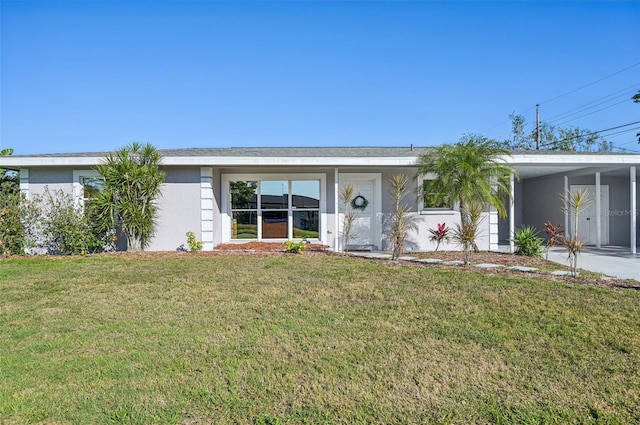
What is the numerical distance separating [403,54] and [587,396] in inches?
547

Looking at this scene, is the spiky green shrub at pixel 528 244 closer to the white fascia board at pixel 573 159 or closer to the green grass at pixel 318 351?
the white fascia board at pixel 573 159

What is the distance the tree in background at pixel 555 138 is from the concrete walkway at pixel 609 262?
1093 inches

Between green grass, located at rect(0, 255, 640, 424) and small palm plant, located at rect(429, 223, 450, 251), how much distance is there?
409 centimetres

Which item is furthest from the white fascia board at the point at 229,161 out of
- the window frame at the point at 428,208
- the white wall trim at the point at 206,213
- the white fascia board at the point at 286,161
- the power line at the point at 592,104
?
the power line at the point at 592,104

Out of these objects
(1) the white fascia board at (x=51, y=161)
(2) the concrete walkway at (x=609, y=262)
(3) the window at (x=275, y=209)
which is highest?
(1) the white fascia board at (x=51, y=161)

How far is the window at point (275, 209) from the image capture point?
1166 centimetres

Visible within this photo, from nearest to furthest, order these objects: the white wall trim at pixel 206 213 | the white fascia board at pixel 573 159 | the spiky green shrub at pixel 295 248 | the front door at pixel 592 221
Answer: the spiky green shrub at pixel 295 248
the white fascia board at pixel 573 159
the white wall trim at pixel 206 213
the front door at pixel 592 221

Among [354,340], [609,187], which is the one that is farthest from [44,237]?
[609,187]

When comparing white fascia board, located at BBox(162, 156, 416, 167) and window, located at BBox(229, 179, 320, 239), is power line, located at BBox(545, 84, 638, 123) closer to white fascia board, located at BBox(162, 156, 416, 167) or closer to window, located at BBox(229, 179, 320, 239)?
white fascia board, located at BBox(162, 156, 416, 167)

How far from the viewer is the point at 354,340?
Result: 3.97 metres

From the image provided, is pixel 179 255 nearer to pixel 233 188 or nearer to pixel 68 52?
pixel 233 188

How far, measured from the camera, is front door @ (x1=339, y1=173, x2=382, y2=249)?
11594mm

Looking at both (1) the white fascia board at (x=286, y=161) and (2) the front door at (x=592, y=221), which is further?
(2) the front door at (x=592, y=221)

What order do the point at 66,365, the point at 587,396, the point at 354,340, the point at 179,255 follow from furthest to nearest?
the point at 179,255 < the point at 354,340 < the point at 66,365 < the point at 587,396
